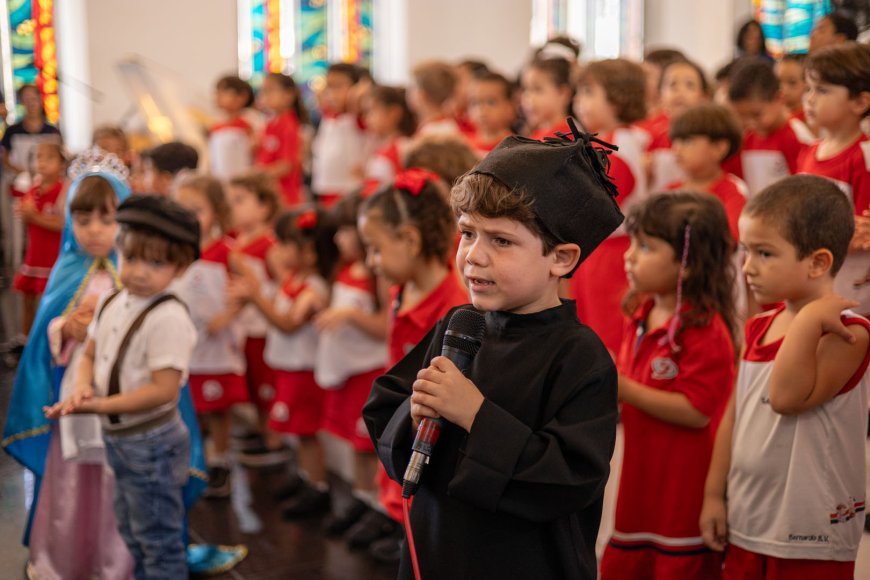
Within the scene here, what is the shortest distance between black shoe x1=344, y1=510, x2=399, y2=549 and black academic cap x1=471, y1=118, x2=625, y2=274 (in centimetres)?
210

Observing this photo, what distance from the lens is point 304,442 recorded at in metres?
3.86

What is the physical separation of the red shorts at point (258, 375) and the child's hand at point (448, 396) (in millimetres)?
2990

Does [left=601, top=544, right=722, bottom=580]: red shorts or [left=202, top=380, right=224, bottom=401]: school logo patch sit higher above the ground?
[left=202, top=380, right=224, bottom=401]: school logo patch

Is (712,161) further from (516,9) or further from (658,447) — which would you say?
(516,9)

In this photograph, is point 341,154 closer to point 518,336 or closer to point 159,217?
point 159,217

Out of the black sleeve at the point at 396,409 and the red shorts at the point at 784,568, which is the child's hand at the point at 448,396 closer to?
the black sleeve at the point at 396,409

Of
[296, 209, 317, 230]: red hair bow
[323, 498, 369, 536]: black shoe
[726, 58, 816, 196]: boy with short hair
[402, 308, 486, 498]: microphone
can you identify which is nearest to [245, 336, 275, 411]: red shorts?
[296, 209, 317, 230]: red hair bow

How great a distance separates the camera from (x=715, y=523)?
2.10 meters

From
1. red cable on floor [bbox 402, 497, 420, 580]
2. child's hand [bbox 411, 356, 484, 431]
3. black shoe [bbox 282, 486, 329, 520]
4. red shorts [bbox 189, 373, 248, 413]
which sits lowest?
black shoe [bbox 282, 486, 329, 520]

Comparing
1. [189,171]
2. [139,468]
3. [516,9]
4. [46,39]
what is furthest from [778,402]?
[516,9]

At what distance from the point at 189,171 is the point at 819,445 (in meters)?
3.60

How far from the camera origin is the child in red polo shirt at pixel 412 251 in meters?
2.76

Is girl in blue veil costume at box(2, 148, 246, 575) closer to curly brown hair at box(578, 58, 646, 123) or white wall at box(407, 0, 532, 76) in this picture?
curly brown hair at box(578, 58, 646, 123)

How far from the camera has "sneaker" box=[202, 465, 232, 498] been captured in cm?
390
